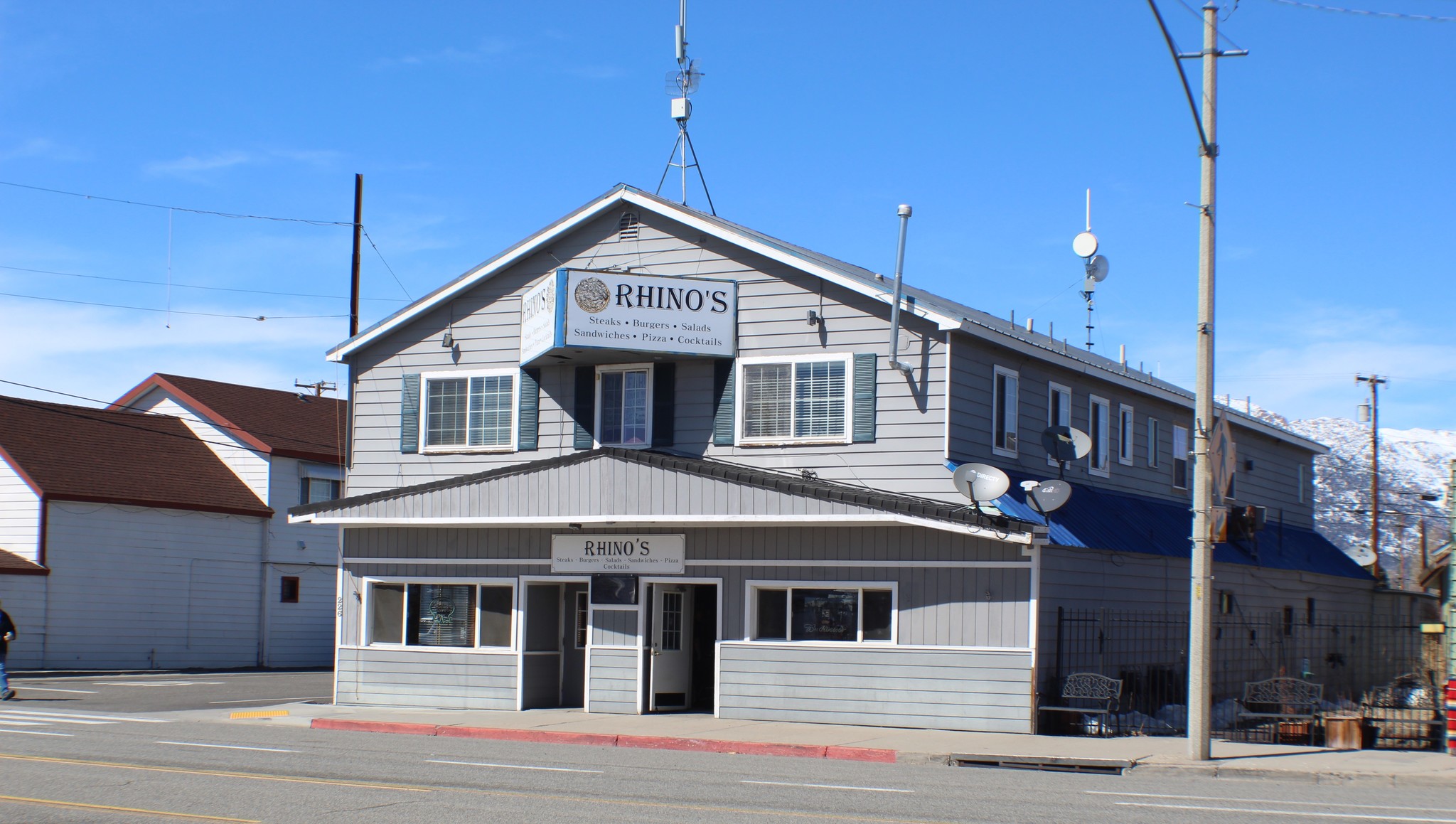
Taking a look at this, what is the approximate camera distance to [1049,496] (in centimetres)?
1883

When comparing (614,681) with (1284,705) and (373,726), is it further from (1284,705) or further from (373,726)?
(1284,705)

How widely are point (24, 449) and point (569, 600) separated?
705 inches

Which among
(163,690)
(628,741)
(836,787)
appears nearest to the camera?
(836,787)

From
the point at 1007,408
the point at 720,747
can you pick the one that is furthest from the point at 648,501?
the point at 1007,408

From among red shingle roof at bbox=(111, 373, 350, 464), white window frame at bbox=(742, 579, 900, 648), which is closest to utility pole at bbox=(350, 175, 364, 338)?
red shingle roof at bbox=(111, 373, 350, 464)

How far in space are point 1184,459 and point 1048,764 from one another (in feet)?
42.9

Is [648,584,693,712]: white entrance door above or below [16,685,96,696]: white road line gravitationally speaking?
above

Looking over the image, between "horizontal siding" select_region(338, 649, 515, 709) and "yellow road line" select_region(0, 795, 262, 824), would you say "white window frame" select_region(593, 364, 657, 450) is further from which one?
"yellow road line" select_region(0, 795, 262, 824)

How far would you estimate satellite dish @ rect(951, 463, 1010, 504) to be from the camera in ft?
60.4

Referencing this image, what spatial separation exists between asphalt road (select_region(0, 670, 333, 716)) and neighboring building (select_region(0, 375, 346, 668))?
1.66 m

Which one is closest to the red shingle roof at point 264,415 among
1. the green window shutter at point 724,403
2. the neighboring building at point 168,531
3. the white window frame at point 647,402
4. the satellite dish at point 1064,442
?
the neighboring building at point 168,531

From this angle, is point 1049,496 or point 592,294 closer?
point 1049,496

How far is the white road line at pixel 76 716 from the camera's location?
2003 centimetres

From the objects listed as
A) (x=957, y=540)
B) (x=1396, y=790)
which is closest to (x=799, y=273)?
(x=957, y=540)
